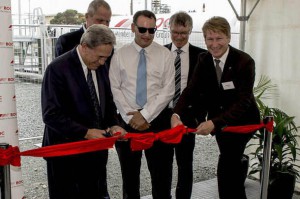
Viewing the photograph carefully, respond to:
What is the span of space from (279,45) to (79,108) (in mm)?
2574

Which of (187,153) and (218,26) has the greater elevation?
(218,26)

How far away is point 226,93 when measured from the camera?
8.83 ft

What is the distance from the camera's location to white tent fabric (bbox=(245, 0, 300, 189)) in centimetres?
388

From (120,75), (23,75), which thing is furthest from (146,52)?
(23,75)

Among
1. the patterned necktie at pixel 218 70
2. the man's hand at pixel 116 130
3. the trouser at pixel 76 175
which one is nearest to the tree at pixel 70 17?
the patterned necktie at pixel 218 70

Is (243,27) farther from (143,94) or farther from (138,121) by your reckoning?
(138,121)

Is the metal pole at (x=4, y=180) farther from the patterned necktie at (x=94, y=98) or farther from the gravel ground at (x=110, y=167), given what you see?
the gravel ground at (x=110, y=167)

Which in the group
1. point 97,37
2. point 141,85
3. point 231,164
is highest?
point 97,37

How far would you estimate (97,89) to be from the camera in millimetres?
2428

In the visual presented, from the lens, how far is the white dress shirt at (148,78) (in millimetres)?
2765

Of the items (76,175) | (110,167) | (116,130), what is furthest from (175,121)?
(110,167)

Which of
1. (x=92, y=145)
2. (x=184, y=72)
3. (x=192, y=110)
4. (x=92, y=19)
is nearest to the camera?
(x=92, y=145)

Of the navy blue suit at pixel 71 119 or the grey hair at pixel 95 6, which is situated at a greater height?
the grey hair at pixel 95 6

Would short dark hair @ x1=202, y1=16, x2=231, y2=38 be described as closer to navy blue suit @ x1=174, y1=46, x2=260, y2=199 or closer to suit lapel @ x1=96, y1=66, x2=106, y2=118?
navy blue suit @ x1=174, y1=46, x2=260, y2=199
